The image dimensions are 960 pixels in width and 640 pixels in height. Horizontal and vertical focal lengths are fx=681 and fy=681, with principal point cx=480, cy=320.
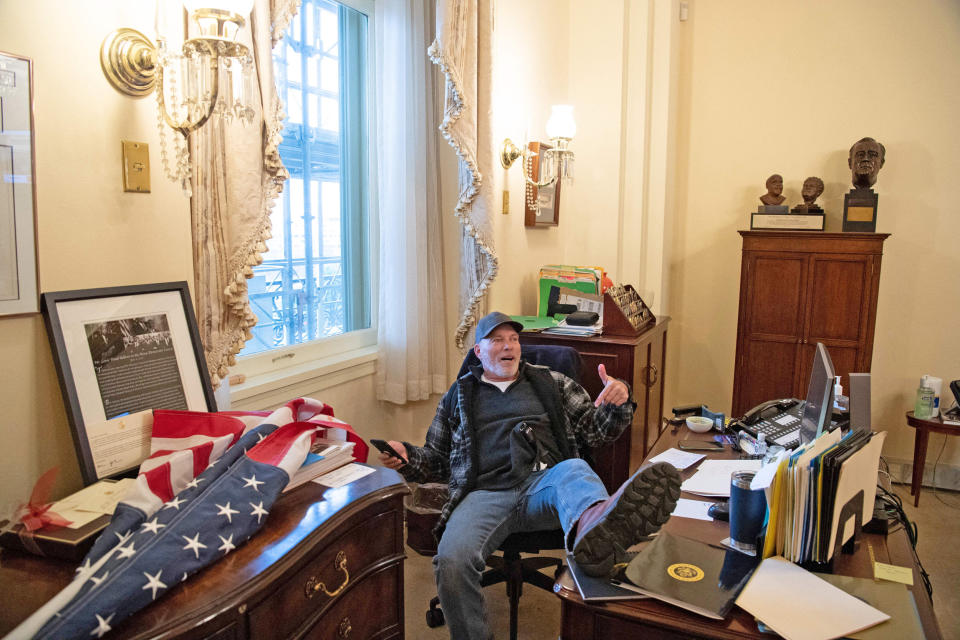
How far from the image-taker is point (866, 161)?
12.3 feet

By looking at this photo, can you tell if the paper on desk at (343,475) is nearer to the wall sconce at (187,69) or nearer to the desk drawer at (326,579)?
the desk drawer at (326,579)

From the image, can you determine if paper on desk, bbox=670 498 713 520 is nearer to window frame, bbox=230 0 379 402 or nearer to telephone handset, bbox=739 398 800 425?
telephone handset, bbox=739 398 800 425

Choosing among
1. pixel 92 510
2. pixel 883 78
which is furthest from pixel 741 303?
pixel 92 510

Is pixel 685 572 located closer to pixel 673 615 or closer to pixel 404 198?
pixel 673 615

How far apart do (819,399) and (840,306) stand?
2.31 m

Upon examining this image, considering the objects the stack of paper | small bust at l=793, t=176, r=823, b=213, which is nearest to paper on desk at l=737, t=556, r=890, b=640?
the stack of paper

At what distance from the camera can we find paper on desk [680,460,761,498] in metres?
1.85

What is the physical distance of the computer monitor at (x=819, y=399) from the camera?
171 centimetres

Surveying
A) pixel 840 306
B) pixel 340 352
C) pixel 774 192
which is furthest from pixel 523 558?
pixel 774 192

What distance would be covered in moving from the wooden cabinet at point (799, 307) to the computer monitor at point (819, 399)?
6.95 ft

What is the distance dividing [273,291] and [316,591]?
143 centimetres

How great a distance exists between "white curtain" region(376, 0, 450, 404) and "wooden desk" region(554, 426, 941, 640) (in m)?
1.65

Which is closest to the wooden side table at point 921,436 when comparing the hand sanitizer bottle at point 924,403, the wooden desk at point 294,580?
the hand sanitizer bottle at point 924,403

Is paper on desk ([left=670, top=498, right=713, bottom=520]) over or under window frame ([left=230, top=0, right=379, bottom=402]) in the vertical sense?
under
